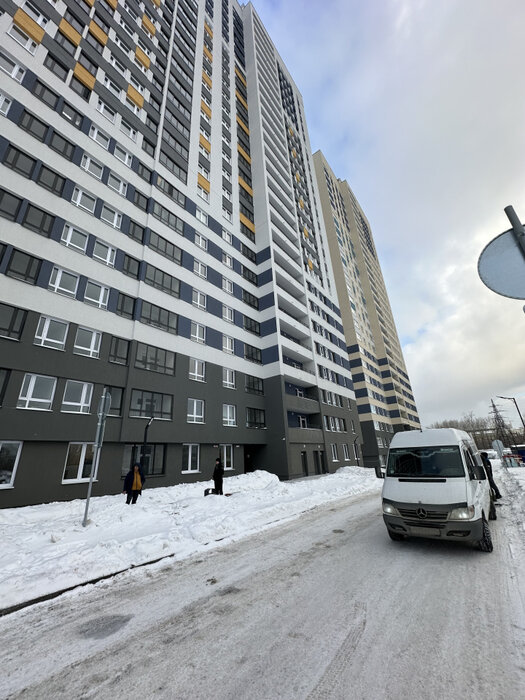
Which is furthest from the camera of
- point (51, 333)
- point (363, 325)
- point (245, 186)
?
point (363, 325)

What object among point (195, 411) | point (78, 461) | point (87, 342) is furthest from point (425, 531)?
point (87, 342)

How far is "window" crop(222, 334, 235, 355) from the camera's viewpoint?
75.3ft

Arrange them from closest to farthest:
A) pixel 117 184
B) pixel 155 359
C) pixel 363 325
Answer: pixel 155 359 < pixel 117 184 < pixel 363 325

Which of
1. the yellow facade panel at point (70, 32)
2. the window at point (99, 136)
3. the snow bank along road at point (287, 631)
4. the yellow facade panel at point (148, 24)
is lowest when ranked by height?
the snow bank along road at point (287, 631)

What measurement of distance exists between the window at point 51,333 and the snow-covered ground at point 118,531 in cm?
684

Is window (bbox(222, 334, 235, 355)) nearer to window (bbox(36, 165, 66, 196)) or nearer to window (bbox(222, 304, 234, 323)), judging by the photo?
window (bbox(222, 304, 234, 323))

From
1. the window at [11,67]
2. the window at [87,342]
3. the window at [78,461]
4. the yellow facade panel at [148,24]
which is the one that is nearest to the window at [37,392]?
the window at [87,342]

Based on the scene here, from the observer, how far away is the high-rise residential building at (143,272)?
1341 cm

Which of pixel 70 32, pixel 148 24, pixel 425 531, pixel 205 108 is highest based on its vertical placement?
pixel 148 24

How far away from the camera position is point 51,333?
1383 cm

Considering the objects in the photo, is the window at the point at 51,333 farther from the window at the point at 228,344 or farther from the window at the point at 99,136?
the window at the point at 99,136

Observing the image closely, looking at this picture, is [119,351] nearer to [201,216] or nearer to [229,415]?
[229,415]

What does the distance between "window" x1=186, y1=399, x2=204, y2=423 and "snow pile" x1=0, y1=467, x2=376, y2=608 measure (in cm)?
510

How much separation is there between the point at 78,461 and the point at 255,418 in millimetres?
12659
